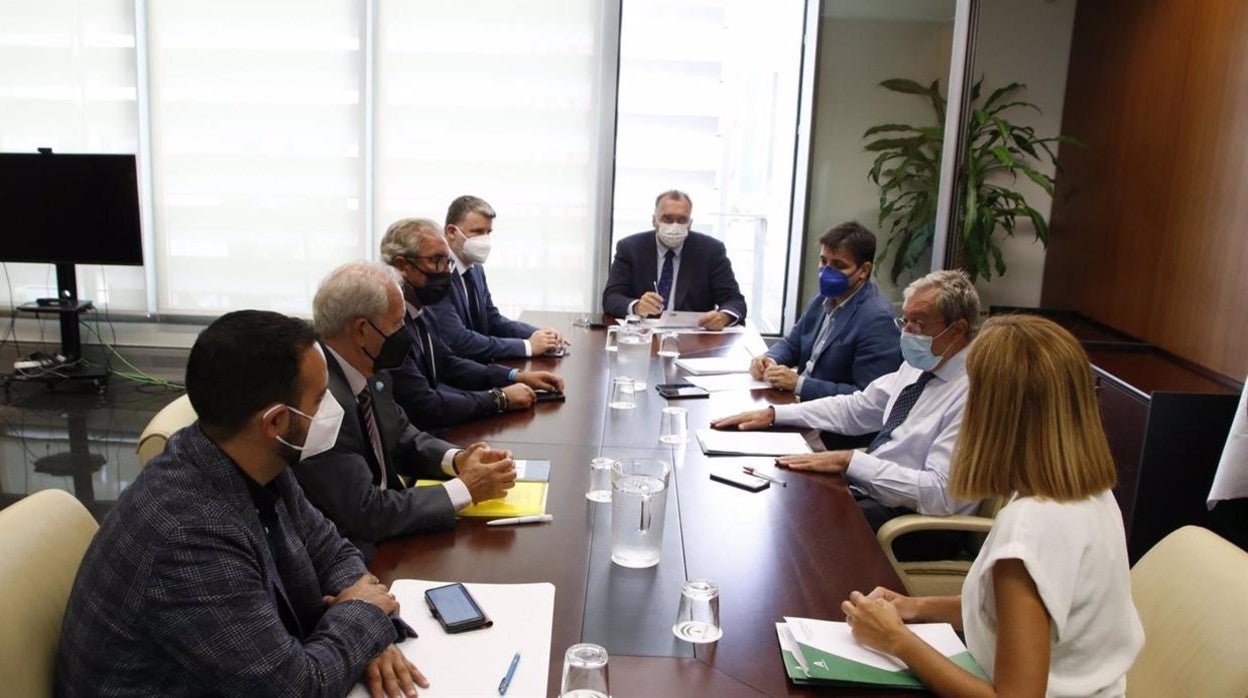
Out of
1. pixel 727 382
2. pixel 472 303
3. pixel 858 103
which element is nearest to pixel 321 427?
pixel 727 382

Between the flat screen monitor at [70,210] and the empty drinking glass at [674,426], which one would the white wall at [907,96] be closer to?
the empty drinking glass at [674,426]

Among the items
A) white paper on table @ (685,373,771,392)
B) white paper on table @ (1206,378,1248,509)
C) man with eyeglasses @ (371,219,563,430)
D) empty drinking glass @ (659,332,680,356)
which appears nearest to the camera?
white paper on table @ (1206,378,1248,509)

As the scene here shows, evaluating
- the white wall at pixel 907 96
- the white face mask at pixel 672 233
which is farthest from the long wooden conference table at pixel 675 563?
the white wall at pixel 907 96

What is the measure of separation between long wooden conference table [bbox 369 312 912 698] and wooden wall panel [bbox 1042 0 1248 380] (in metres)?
2.28

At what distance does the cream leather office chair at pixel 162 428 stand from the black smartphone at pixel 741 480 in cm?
125

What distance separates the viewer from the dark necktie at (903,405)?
9.21 ft

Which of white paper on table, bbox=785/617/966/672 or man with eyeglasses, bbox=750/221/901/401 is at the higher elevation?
man with eyeglasses, bbox=750/221/901/401

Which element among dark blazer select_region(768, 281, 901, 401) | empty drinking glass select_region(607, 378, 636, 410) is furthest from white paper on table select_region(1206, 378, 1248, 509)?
empty drinking glass select_region(607, 378, 636, 410)

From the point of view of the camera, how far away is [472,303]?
14.0 feet

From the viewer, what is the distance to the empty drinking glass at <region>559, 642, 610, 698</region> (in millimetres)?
1312

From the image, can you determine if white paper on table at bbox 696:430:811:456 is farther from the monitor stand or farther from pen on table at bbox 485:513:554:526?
the monitor stand

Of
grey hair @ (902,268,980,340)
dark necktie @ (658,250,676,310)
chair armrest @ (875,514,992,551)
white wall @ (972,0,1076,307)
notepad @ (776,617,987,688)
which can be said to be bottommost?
chair armrest @ (875,514,992,551)

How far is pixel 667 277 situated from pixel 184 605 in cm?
398

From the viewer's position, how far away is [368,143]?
6.07 meters
